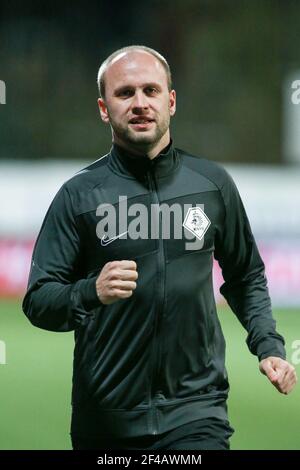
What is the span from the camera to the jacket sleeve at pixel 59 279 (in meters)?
3.12

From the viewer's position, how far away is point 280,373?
316cm

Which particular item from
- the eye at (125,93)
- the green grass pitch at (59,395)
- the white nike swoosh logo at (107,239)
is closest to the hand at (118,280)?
the white nike swoosh logo at (107,239)

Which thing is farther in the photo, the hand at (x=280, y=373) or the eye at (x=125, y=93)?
the eye at (x=125, y=93)

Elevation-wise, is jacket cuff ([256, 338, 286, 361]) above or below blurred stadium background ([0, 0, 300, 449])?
below

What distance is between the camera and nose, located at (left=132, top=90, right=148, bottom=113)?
3.22m

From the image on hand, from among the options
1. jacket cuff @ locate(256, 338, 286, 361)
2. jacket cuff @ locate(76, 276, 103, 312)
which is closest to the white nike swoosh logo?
jacket cuff @ locate(76, 276, 103, 312)

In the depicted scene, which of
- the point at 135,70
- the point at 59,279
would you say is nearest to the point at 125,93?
the point at 135,70

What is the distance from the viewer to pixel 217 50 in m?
13.4

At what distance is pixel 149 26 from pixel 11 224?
12.0ft

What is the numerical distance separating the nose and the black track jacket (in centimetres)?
17

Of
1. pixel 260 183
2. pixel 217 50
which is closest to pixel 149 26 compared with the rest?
pixel 217 50

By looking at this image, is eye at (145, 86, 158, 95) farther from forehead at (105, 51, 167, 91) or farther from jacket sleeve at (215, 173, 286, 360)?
jacket sleeve at (215, 173, 286, 360)

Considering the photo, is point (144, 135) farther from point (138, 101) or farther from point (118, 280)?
point (118, 280)

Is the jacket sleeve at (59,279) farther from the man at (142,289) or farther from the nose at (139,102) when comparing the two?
the nose at (139,102)
